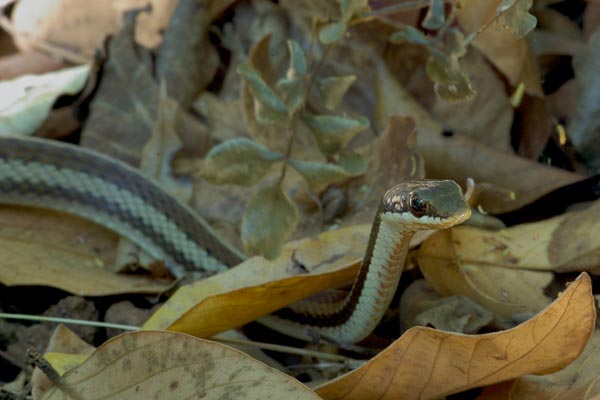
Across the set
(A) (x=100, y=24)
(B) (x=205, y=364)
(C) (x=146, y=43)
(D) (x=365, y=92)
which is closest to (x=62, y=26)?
(A) (x=100, y=24)

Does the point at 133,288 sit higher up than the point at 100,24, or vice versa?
the point at 100,24

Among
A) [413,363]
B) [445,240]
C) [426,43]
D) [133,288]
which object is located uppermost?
[426,43]

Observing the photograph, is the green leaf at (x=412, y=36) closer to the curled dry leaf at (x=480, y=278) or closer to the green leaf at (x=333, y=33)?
the green leaf at (x=333, y=33)

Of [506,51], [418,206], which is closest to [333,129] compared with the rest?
[418,206]

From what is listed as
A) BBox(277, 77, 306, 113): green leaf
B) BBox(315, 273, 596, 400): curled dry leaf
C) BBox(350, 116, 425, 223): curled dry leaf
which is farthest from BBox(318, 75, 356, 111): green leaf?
BBox(315, 273, 596, 400): curled dry leaf

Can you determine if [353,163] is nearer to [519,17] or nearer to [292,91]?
[292,91]

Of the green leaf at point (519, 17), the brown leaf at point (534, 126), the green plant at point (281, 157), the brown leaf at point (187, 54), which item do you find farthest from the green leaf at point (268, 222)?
the brown leaf at point (187, 54)

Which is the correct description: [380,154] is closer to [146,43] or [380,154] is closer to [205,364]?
[205,364]
